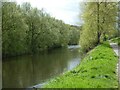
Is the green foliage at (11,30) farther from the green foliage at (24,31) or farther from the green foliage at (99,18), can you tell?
the green foliage at (99,18)

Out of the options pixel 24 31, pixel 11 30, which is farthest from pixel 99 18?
pixel 24 31

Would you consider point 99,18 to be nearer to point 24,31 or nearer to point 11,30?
point 11,30

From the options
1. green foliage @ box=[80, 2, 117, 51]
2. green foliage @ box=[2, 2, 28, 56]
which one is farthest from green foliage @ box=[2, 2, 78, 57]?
green foliage @ box=[80, 2, 117, 51]

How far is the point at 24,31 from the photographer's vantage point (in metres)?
56.8

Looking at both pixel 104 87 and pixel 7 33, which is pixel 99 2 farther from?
pixel 104 87

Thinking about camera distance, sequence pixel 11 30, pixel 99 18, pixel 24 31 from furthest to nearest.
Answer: pixel 24 31, pixel 11 30, pixel 99 18

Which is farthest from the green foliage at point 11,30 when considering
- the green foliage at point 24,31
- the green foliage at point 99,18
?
the green foliage at point 99,18

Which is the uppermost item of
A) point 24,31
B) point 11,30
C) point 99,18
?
point 99,18

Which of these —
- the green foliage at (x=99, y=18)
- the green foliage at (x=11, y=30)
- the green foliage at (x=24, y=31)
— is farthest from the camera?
the green foliage at (x=24, y=31)

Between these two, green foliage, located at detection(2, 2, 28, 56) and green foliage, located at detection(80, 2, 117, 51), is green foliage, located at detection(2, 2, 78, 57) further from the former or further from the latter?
green foliage, located at detection(80, 2, 117, 51)

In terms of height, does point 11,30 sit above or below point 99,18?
below

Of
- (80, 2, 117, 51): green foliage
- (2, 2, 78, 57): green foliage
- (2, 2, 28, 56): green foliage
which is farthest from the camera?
(2, 2, 78, 57): green foliage

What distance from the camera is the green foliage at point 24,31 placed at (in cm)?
5272

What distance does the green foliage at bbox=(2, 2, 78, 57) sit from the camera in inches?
2076
